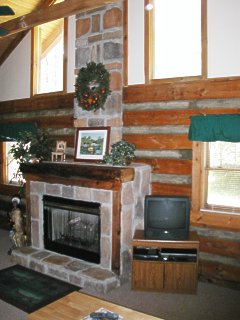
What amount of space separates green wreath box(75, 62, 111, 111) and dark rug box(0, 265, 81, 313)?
2.62m

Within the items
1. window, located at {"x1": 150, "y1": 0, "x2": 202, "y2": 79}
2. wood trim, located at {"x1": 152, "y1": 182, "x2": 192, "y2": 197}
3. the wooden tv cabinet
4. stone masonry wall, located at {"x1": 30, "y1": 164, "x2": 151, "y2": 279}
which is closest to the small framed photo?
stone masonry wall, located at {"x1": 30, "y1": 164, "x2": 151, "y2": 279}

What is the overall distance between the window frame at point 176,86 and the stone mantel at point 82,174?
1.25 meters

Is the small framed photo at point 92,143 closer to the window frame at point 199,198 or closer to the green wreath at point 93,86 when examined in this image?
the green wreath at point 93,86

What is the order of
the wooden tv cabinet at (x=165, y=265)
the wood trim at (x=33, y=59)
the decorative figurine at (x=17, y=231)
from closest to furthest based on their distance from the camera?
the wooden tv cabinet at (x=165, y=265) → the decorative figurine at (x=17, y=231) → the wood trim at (x=33, y=59)

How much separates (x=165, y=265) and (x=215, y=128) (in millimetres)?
1906

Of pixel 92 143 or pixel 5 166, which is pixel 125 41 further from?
pixel 5 166

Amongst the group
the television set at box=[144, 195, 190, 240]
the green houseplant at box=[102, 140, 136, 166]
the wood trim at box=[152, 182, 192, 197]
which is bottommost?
the television set at box=[144, 195, 190, 240]

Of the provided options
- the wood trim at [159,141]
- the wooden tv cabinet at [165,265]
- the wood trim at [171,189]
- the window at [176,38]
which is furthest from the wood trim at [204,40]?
the wooden tv cabinet at [165,265]

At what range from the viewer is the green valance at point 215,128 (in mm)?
4070

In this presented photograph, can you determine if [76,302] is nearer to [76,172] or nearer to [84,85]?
[76,172]

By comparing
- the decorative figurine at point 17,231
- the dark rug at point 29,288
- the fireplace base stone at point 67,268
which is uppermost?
the decorative figurine at point 17,231

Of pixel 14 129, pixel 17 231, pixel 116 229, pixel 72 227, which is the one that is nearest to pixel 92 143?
pixel 72 227

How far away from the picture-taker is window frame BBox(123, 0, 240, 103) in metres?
4.18

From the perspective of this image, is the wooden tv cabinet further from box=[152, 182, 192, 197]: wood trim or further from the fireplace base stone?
box=[152, 182, 192, 197]: wood trim
